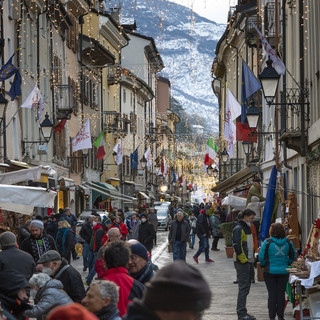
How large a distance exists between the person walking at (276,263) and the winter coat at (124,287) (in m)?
6.31

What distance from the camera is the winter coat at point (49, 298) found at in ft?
27.6

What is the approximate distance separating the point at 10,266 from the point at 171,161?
8518 cm

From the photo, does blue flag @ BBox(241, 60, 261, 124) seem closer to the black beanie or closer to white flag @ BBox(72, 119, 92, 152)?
white flag @ BBox(72, 119, 92, 152)

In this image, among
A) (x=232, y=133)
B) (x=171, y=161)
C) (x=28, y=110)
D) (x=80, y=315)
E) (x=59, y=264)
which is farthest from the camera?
(x=171, y=161)

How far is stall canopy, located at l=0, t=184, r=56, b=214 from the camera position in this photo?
58.3 ft

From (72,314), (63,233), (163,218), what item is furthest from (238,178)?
(72,314)

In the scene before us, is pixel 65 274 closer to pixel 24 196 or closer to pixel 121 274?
pixel 121 274

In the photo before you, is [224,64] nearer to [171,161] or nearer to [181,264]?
[171,161]

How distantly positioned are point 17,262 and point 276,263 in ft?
13.7

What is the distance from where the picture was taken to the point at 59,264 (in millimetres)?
9672

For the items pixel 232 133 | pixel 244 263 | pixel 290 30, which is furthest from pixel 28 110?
pixel 244 263

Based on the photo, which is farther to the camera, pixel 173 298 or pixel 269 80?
pixel 269 80

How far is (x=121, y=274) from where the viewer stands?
7555 millimetres

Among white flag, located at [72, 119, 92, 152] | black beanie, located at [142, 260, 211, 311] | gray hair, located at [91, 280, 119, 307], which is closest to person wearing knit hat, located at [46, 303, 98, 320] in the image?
black beanie, located at [142, 260, 211, 311]
